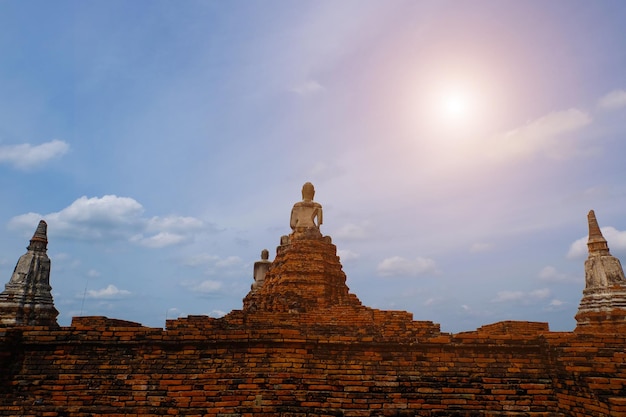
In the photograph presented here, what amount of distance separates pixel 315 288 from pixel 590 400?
870 centimetres

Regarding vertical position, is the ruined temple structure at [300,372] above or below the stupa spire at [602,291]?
below

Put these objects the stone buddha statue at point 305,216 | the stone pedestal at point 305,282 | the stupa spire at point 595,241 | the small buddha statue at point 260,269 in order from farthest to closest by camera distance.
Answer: the small buddha statue at point 260,269 → the stone buddha statue at point 305,216 → the stupa spire at point 595,241 → the stone pedestal at point 305,282

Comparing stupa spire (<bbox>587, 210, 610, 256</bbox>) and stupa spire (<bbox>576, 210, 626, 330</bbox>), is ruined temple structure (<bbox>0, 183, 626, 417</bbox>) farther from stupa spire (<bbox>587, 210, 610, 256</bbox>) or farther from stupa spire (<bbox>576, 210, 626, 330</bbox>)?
stupa spire (<bbox>587, 210, 610, 256</bbox>)

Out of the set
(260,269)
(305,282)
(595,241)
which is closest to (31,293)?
(305,282)

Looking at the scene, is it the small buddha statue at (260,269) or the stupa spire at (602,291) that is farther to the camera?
the small buddha statue at (260,269)

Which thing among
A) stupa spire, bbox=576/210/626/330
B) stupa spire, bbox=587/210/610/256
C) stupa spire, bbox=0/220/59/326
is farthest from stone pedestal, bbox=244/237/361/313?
stupa spire, bbox=587/210/610/256

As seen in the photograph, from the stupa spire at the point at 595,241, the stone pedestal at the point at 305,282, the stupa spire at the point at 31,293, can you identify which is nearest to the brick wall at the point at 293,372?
the stone pedestal at the point at 305,282

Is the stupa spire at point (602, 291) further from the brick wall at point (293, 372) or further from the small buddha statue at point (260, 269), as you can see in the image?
the small buddha statue at point (260, 269)

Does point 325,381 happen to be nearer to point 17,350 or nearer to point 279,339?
point 279,339

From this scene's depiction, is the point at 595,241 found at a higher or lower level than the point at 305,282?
higher

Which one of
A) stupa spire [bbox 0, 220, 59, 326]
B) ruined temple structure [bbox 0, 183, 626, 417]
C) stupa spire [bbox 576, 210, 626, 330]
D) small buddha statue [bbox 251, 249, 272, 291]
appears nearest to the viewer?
ruined temple structure [bbox 0, 183, 626, 417]

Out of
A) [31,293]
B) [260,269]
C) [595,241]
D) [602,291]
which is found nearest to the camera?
[31,293]

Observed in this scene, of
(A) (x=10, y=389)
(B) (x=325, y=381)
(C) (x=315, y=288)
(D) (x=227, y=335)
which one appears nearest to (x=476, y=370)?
(B) (x=325, y=381)

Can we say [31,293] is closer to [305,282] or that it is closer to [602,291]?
[305,282]
